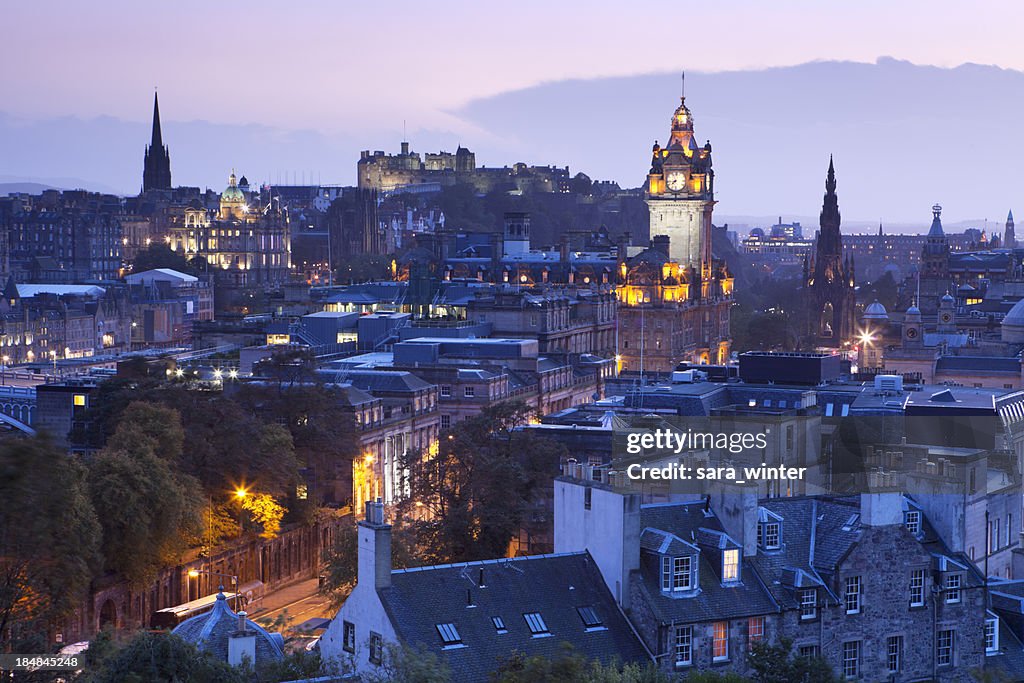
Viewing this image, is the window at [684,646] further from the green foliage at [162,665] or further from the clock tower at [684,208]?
the clock tower at [684,208]

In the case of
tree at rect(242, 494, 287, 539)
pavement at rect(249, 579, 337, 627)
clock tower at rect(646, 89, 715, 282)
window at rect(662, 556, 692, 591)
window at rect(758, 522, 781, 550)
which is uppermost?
clock tower at rect(646, 89, 715, 282)

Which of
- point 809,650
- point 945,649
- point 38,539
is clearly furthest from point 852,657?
point 38,539

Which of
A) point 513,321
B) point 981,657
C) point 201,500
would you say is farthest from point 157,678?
point 513,321

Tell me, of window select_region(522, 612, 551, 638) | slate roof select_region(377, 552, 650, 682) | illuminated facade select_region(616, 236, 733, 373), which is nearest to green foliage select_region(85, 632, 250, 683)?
slate roof select_region(377, 552, 650, 682)

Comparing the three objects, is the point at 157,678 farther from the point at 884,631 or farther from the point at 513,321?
the point at 513,321

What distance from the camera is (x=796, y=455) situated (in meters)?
73.9

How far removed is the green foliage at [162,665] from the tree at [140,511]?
27591mm

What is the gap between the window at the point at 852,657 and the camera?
161ft

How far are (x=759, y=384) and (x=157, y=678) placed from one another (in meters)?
56.7

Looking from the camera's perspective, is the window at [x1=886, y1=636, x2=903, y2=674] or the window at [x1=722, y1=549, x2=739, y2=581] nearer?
the window at [x1=722, y1=549, x2=739, y2=581]

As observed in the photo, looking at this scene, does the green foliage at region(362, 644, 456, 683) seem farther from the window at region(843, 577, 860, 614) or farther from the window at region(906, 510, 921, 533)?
the window at region(906, 510, 921, 533)

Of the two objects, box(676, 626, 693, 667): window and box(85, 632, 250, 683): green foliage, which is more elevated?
box(85, 632, 250, 683): green foliage

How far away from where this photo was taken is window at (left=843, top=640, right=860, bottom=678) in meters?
49.2

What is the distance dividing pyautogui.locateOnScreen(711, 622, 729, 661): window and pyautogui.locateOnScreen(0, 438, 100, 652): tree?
16.6m
